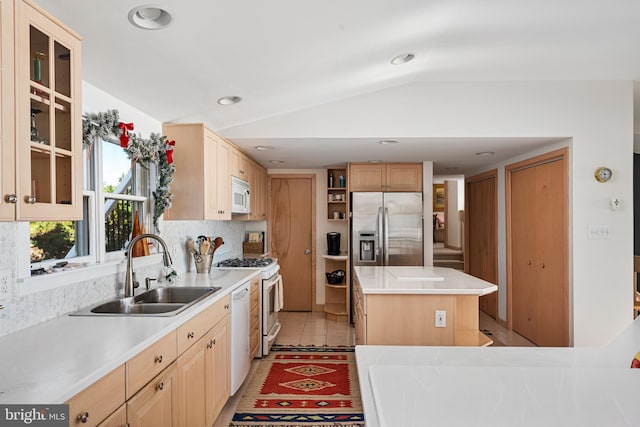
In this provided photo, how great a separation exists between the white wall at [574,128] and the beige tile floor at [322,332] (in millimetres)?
1025

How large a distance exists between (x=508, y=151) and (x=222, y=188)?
3.15m

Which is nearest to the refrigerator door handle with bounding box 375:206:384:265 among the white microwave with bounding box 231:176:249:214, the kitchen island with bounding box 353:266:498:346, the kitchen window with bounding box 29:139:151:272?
the white microwave with bounding box 231:176:249:214

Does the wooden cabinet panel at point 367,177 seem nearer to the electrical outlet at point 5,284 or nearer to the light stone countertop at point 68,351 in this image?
the light stone countertop at point 68,351

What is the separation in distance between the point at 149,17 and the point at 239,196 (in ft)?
7.63

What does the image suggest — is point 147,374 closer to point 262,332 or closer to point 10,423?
point 10,423

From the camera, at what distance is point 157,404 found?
159 cm

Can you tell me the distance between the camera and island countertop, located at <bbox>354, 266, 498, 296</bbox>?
2.61 m

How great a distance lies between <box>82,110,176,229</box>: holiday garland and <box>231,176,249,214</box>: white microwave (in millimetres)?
859

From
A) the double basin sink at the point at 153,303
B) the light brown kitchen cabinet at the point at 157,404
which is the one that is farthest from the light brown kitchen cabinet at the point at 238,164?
the light brown kitchen cabinet at the point at 157,404

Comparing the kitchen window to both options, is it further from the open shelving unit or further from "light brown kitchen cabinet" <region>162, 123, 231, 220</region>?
the open shelving unit

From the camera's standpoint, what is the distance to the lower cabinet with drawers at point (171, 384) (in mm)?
1228

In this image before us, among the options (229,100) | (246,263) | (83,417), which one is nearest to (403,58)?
(229,100)

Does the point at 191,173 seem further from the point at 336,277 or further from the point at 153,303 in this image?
the point at 336,277

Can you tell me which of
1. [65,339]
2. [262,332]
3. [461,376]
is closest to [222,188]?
[262,332]
